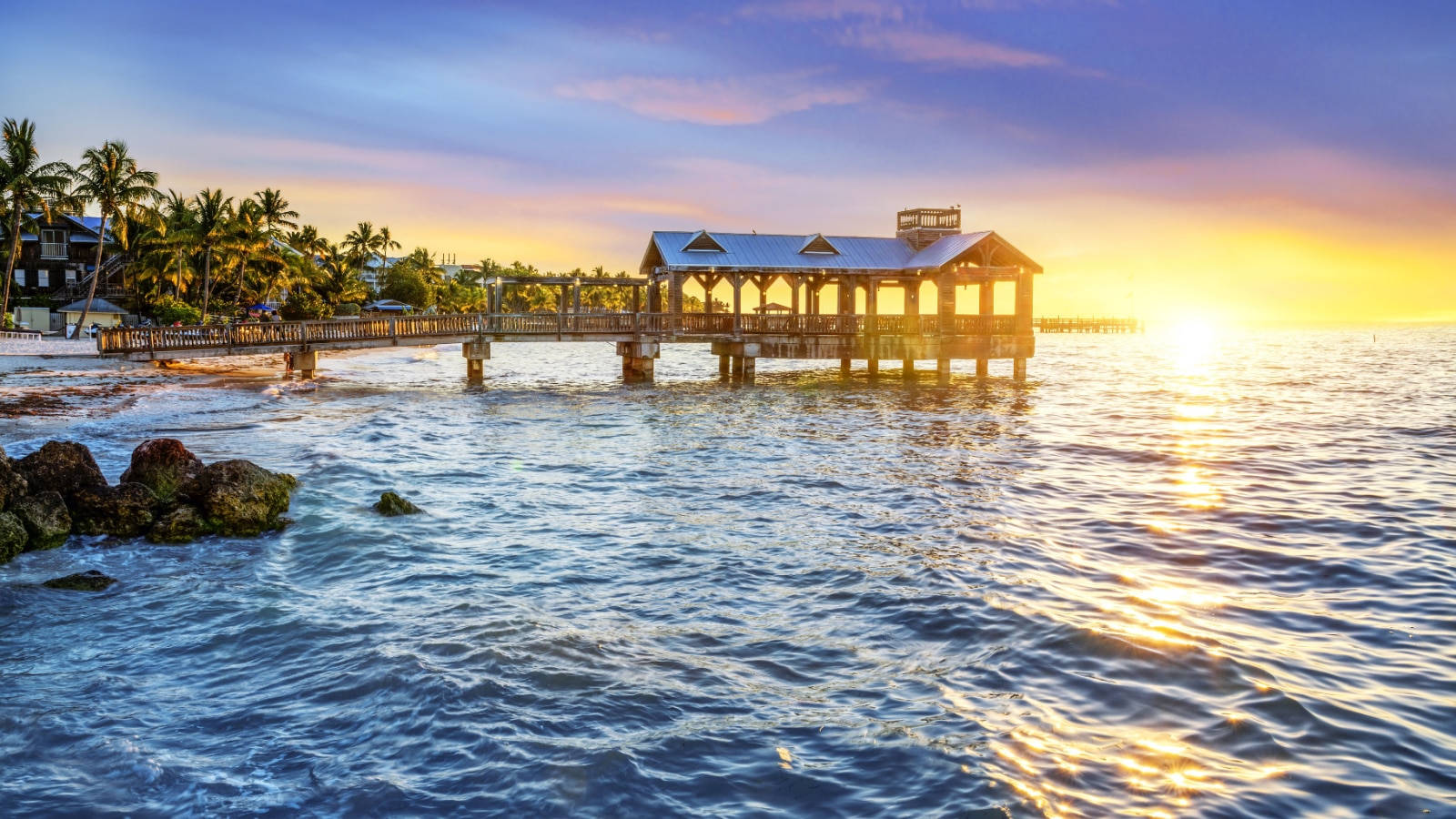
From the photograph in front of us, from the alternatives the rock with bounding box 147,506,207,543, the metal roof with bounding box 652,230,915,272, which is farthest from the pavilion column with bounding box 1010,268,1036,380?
the rock with bounding box 147,506,207,543

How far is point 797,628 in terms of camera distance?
9266 mm

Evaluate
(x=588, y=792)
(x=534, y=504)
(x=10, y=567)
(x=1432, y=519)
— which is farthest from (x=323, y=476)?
(x=1432, y=519)

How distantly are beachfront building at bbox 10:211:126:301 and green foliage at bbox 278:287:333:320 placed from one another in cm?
1086

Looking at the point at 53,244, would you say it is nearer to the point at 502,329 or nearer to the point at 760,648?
the point at 502,329

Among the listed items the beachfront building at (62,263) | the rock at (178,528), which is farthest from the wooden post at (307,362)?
the beachfront building at (62,263)

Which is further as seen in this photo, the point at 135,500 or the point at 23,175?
the point at 23,175

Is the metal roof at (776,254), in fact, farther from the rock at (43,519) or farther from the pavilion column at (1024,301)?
the rock at (43,519)

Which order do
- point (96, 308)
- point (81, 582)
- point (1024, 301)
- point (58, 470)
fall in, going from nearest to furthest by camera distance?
point (81, 582) < point (58, 470) < point (1024, 301) < point (96, 308)

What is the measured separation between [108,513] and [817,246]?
3284 centimetres

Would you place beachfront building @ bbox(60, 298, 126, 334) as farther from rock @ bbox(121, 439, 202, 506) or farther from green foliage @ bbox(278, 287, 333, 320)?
rock @ bbox(121, 439, 202, 506)

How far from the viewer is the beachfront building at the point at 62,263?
6081 centimetres

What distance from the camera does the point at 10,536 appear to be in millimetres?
11453

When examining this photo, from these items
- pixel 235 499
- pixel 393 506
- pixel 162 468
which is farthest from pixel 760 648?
pixel 162 468

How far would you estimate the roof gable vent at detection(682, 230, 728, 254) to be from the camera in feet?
132
